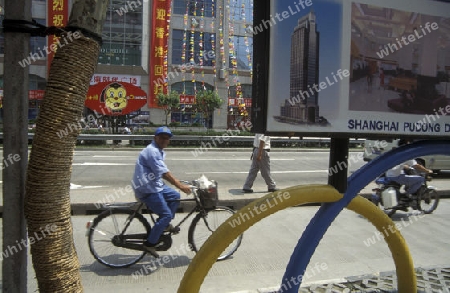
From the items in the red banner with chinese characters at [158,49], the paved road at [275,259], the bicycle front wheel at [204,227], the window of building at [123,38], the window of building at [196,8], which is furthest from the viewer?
the window of building at [196,8]

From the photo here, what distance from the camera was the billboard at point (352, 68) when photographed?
1.93 meters

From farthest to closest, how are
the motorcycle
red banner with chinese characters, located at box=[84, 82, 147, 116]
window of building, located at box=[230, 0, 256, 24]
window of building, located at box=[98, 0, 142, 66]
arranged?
window of building, located at box=[98, 0, 142, 66]
window of building, located at box=[230, 0, 256, 24]
red banner with chinese characters, located at box=[84, 82, 147, 116]
the motorcycle

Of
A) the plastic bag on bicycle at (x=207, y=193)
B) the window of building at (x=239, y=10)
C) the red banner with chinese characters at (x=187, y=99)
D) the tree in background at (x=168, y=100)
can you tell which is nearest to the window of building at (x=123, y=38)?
the tree in background at (x=168, y=100)

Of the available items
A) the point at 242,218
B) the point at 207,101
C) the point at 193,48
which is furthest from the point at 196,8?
the point at 242,218

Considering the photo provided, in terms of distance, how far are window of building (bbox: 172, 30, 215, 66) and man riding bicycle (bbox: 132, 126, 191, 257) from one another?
34.0 meters

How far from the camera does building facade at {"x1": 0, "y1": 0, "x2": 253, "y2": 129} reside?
119ft

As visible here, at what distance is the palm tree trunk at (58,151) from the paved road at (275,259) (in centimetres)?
249

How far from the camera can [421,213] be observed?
7.52m

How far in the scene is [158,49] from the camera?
36656 mm

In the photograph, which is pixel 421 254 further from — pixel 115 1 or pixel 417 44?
pixel 115 1

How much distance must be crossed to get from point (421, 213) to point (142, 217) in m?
5.46
